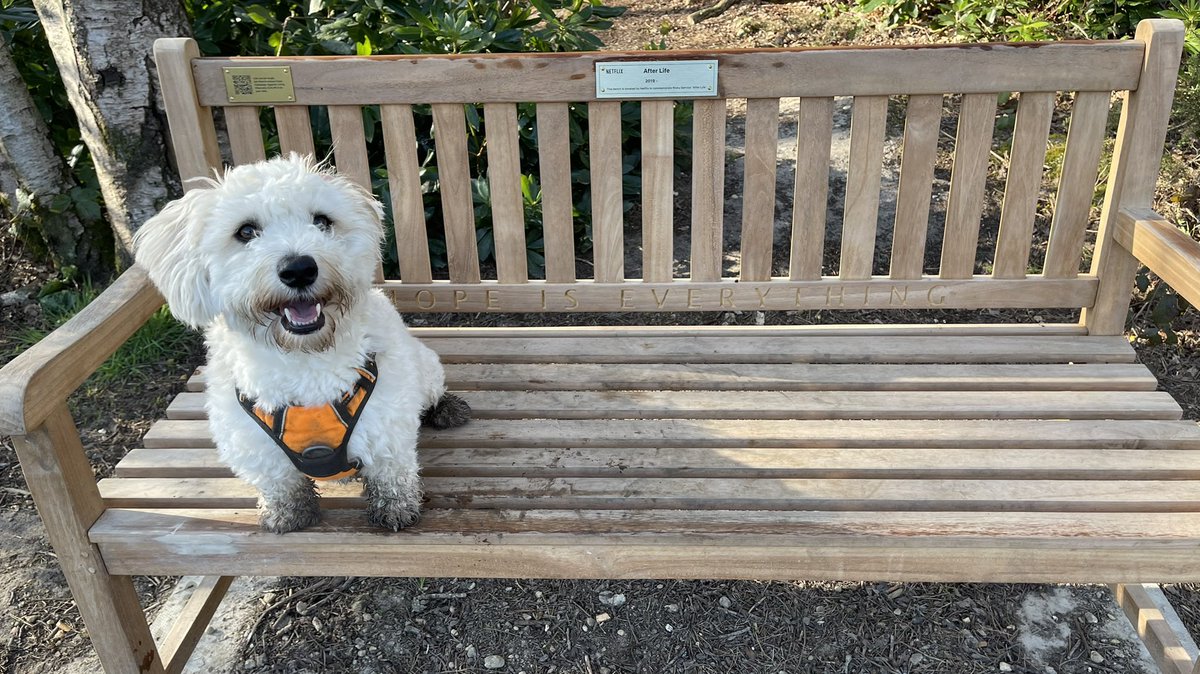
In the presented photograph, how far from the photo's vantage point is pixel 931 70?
8.38ft

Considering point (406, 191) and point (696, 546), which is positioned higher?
point (406, 191)

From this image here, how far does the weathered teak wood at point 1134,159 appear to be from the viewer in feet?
8.22

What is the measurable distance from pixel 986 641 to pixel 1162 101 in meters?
1.78

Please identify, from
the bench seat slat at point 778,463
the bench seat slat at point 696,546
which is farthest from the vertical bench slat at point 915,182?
the bench seat slat at point 696,546

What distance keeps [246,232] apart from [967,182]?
2130mm

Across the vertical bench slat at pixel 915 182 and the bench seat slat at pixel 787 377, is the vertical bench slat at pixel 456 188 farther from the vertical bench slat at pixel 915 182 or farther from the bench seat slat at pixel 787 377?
the vertical bench slat at pixel 915 182

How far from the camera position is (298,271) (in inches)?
70.6

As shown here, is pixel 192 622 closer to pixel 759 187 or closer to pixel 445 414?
pixel 445 414

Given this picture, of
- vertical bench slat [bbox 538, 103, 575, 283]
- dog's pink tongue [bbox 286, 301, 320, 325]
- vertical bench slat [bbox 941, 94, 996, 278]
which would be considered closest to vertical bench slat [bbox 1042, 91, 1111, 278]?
vertical bench slat [bbox 941, 94, 996, 278]

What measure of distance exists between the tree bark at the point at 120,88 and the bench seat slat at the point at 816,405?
1539 mm

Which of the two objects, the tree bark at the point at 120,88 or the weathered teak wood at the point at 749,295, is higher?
the tree bark at the point at 120,88

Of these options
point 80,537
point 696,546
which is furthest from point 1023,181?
point 80,537

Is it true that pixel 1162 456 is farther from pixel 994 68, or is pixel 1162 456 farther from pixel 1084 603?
pixel 994 68

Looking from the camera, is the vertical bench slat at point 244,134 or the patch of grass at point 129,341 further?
the patch of grass at point 129,341
